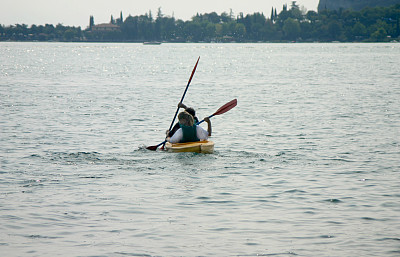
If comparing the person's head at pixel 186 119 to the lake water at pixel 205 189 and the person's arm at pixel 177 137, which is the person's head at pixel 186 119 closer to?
the person's arm at pixel 177 137

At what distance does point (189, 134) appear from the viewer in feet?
50.5

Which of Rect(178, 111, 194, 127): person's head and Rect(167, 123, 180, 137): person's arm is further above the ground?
Rect(178, 111, 194, 127): person's head

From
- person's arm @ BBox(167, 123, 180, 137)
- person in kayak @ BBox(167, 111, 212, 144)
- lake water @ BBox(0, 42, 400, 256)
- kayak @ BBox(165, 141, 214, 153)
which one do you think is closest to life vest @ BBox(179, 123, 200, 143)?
person in kayak @ BBox(167, 111, 212, 144)

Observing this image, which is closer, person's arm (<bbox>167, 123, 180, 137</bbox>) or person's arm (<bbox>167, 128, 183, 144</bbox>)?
person's arm (<bbox>167, 128, 183, 144</bbox>)

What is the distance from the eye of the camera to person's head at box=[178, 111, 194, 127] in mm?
14789

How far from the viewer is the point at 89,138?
2006cm

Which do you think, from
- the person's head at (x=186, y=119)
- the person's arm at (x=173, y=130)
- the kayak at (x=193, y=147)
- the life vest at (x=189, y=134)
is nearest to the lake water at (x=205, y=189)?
the kayak at (x=193, y=147)

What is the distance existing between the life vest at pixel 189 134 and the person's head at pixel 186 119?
161 mm

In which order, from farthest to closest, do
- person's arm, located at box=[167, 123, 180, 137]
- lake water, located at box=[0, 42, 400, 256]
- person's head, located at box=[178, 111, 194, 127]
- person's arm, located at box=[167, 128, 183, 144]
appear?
person's arm, located at box=[167, 123, 180, 137] < person's arm, located at box=[167, 128, 183, 144] < person's head, located at box=[178, 111, 194, 127] < lake water, located at box=[0, 42, 400, 256]

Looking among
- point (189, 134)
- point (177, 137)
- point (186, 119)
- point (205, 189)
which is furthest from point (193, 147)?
point (205, 189)

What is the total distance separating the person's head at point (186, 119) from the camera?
14789 millimetres

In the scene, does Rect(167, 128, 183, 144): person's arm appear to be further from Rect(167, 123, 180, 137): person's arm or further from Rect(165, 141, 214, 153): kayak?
Rect(167, 123, 180, 137): person's arm

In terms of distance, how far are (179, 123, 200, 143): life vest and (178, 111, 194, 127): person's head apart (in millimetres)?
161

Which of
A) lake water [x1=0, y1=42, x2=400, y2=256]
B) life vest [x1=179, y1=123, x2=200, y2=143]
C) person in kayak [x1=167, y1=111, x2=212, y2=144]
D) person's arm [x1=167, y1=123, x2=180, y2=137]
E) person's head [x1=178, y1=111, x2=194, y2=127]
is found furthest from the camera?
person's arm [x1=167, y1=123, x2=180, y2=137]
